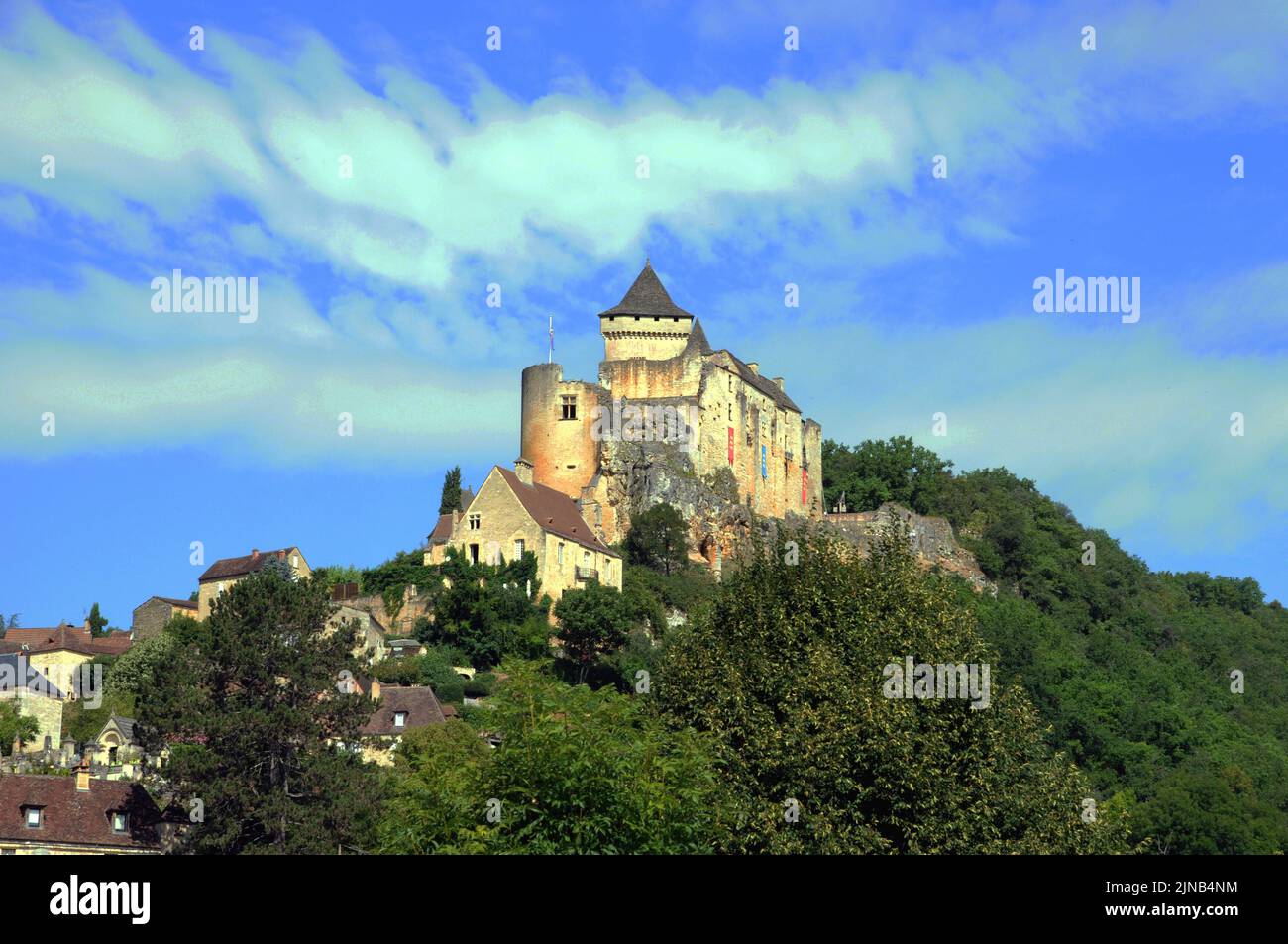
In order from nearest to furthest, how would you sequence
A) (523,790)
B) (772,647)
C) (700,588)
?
(523,790) < (772,647) < (700,588)

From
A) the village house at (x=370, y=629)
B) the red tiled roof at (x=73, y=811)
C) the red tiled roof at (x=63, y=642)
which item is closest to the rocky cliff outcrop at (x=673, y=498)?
the village house at (x=370, y=629)

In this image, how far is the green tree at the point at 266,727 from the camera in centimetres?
4231

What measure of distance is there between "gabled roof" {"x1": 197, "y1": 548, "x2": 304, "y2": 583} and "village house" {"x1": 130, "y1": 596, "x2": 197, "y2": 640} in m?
1.67

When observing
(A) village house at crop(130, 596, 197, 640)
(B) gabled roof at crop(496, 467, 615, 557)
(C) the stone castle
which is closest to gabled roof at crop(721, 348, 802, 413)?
(C) the stone castle

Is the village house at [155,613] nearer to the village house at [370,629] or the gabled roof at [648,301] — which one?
the village house at [370,629]

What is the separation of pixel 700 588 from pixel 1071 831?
4032cm

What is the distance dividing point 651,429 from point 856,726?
162 ft

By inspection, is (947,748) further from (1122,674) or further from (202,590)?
(1122,674)

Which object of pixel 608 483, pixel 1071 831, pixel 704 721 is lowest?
pixel 1071 831

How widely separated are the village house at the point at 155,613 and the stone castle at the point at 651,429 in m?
17.4

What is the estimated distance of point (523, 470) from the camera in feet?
260

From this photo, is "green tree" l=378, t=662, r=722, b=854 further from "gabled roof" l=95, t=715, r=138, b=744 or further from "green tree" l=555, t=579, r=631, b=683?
"green tree" l=555, t=579, r=631, b=683
